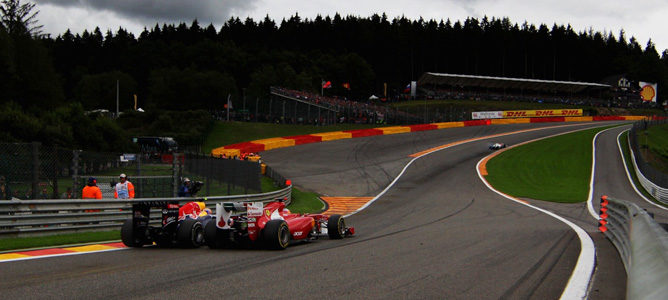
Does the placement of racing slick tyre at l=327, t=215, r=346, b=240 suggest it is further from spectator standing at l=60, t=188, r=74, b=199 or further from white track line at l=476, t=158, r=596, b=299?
spectator standing at l=60, t=188, r=74, b=199

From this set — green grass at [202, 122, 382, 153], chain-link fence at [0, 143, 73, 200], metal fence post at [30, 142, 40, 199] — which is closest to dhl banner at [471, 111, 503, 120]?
green grass at [202, 122, 382, 153]

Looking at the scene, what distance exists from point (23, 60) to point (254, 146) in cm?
3721

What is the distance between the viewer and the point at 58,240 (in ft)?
36.3

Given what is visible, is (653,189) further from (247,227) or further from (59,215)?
(59,215)

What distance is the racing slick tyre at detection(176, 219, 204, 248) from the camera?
10078 millimetres

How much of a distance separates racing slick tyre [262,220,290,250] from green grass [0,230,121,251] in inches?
147

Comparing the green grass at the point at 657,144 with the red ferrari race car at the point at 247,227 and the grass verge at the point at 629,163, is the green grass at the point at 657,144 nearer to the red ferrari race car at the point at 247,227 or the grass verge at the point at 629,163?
the grass verge at the point at 629,163

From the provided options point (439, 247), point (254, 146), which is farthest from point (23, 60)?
point (439, 247)

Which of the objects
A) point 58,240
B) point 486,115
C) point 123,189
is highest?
point 486,115

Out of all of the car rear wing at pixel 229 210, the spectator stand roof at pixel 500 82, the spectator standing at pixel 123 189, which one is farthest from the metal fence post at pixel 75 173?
the spectator stand roof at pixel 500 82

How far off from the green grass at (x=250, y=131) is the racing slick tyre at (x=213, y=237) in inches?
1576

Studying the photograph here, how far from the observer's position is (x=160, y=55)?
136625mm

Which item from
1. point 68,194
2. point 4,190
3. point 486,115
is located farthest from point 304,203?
point 486,115

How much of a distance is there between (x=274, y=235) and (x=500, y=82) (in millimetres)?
106806
